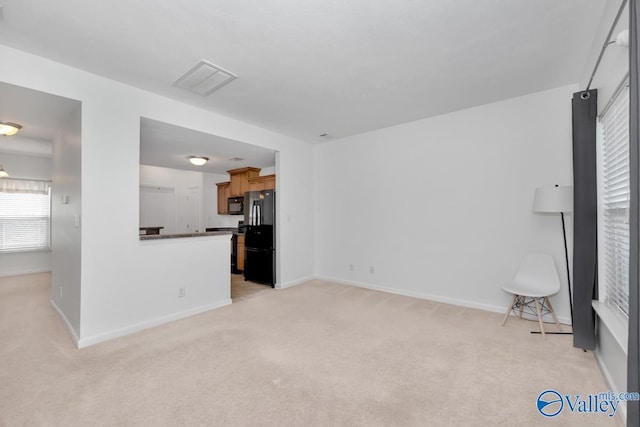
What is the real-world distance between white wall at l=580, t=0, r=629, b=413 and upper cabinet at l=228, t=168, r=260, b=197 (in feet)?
18.8

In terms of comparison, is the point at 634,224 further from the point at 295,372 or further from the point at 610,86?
the point at 295,372

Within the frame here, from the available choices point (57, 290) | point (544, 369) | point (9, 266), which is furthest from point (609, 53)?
point (9, 266)

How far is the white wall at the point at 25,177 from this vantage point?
18.8ft

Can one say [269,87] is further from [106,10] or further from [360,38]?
[106,10]

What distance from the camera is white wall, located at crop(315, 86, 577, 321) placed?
336 centimetres

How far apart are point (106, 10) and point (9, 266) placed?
6.52m

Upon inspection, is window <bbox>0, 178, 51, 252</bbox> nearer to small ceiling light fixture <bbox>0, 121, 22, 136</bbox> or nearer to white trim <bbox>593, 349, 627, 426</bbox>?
small ceiling light fixture <bbox>0, 121, 22, 136</bbox>

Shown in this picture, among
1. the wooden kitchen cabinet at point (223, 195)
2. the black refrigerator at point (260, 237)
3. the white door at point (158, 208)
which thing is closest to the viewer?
the black refrigerator at point (260, 237)

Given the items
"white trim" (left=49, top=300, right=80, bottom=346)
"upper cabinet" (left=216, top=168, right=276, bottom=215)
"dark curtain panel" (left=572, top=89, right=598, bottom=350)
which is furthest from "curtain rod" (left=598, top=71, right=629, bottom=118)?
"upper cabinet" (left=216, top=168, right=276, bottom=215)

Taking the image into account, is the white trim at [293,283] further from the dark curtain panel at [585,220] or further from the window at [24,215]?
the window at [24,215]

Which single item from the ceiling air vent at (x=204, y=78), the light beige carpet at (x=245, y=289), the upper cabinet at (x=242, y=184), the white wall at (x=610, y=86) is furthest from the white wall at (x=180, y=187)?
the white wall at (x=610, y=86)

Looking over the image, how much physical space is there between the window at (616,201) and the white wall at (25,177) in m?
8.88

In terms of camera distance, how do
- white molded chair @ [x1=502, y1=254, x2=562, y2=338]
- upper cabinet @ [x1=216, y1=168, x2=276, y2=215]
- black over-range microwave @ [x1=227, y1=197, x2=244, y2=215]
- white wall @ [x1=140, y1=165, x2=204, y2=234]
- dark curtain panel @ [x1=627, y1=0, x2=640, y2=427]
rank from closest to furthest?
dark curtain panel @ [x1=627, y1=0, x2=640, y2=427]
white molded chair @ [x1=502, y1=254, x2=562, y2=338]
upper cabinet @ [x1=216, y1=168, x2=276, y2=215]
black over-range microwave @ [x1=227, y1=197, x2=244, y2=215]
white wall @ [x1=140, y1=165, x2=204, y2=234]

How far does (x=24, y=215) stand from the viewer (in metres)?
5.98
